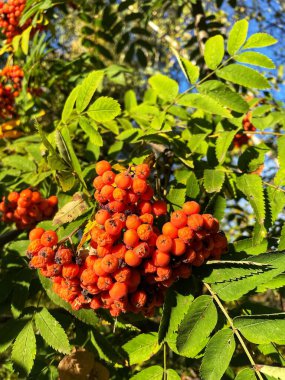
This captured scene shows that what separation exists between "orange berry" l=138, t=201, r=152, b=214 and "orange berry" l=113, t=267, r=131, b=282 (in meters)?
0.19

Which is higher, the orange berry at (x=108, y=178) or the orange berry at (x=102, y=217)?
the orange berry at (x=108, y=178)

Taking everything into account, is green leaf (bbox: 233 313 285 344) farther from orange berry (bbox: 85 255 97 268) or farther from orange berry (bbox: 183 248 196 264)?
orange berry (bbox: 85 255 97 268)

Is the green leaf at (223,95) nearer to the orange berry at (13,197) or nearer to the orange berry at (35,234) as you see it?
the orange berry at (35,234)

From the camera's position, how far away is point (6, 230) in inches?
95.5

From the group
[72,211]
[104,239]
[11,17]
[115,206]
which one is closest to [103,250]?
[104,239]

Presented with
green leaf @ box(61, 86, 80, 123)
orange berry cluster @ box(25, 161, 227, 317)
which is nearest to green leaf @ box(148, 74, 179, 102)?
green leaf @ box(61, 86, 80, 123)

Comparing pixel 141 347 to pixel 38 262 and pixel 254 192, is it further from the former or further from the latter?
pixel 254 192

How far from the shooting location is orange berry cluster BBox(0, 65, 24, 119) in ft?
9.22

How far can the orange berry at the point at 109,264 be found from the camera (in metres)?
1.17

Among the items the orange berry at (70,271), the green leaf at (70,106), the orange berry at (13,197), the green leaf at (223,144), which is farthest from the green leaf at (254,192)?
the orange berry at (13,197)

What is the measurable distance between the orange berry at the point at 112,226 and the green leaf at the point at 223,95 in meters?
0.72

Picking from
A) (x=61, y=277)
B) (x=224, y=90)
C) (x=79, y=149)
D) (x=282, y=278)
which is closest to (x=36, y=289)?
(x=61, y=277)

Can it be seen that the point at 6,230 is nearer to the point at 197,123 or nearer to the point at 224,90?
the point at 197,123

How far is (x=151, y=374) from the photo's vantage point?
1.36 metres
